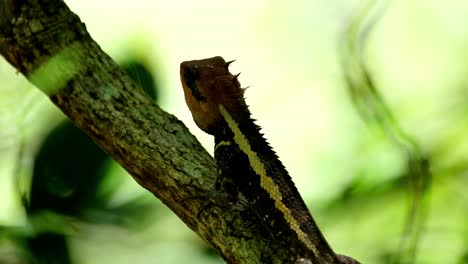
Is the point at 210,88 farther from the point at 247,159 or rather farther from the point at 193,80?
the point at 247,159

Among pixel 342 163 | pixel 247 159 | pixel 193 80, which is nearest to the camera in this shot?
pixel 342 163

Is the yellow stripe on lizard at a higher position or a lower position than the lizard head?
lower

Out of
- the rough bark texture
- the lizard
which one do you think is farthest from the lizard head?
the rough bark texture

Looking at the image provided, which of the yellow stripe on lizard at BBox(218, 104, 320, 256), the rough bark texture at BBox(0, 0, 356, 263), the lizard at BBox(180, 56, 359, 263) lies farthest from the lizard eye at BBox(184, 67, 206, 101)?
the rough bark texture at BBox(0, 0, 356, 263)

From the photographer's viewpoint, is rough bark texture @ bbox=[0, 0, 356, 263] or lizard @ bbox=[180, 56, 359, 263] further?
lizard @ bbox=[180, 56, 359, 263]

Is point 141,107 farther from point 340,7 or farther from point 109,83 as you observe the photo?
point 340,7

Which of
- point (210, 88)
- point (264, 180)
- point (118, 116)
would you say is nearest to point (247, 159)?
point (264, 180)

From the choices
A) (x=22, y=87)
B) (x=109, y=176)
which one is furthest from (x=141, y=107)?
(x=22, y=87)

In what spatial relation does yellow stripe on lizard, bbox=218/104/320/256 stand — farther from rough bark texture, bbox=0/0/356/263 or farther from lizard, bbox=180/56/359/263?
rough bark texture, bbox=0/0/356/263
